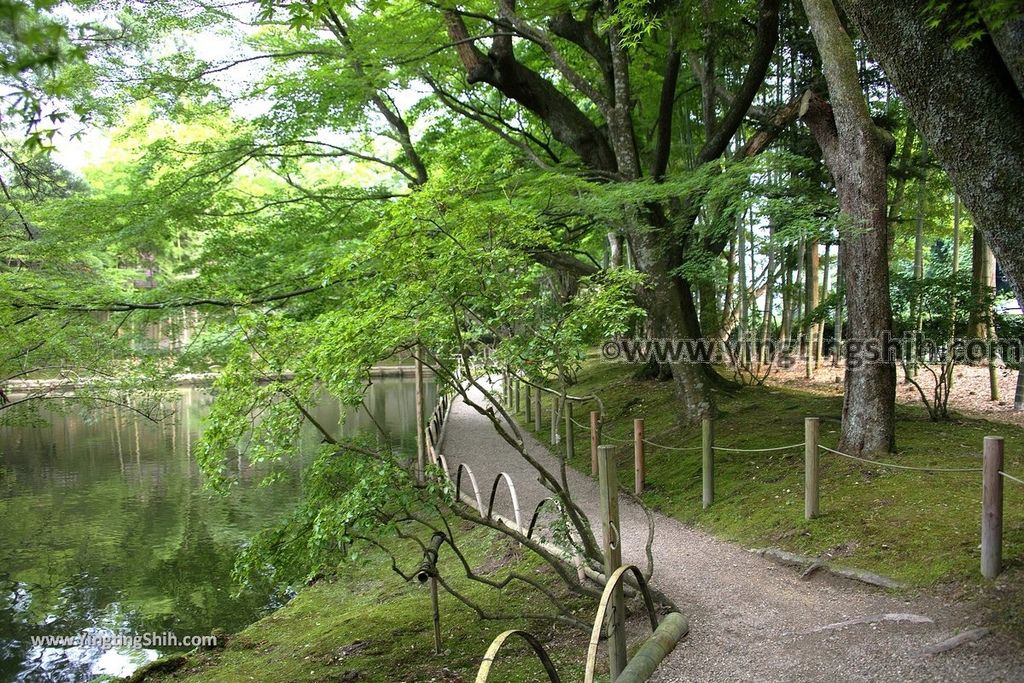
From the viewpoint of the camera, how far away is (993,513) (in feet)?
14.5

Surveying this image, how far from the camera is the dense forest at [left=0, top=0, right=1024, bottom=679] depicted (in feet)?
13.1

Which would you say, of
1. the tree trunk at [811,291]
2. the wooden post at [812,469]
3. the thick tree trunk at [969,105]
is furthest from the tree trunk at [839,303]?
the thick tree trunk at [969,105]

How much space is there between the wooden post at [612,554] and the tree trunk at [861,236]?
3.98m

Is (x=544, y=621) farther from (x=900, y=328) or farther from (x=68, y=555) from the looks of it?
(x=68, y=555)

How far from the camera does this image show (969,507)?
5.57m

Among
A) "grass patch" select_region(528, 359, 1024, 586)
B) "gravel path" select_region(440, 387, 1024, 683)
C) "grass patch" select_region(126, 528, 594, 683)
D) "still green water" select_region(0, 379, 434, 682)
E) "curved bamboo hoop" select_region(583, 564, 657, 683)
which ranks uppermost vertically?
"curved bamboo hoop" select_region(583, 564, 657, 683)

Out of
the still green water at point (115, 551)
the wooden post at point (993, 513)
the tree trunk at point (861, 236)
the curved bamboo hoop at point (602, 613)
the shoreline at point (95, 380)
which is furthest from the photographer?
the shoreline at point (95, 380)

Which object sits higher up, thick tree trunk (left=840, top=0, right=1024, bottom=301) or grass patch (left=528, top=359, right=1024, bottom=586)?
thick tree trunk (left=840, top=0, right=1024, bottom=301)

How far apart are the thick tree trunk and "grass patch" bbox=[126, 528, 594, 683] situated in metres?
3.44

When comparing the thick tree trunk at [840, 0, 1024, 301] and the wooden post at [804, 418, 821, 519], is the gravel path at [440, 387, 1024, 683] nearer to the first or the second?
the wooden post at [804, 418, 821, 519]

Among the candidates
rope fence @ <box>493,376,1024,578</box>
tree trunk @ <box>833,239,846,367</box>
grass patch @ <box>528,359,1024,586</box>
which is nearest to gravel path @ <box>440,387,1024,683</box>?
grass patch @ <box>528,359,1024,586</box>

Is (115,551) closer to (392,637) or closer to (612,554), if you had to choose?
(392,637)

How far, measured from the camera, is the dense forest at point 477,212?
3.98 metres

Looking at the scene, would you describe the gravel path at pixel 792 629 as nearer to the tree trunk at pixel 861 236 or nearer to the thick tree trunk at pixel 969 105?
the tree trunk at pixel 861 236
